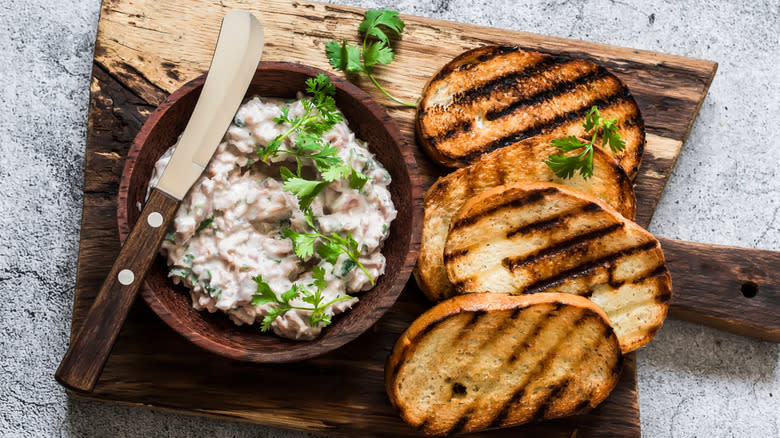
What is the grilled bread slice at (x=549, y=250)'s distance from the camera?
2.10m

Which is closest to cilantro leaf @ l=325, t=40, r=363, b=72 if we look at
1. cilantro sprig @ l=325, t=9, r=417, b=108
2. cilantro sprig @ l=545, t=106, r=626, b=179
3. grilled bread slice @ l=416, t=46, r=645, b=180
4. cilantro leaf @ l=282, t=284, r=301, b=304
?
cilantro sprig @ l=325, t=9, r=417, b=108

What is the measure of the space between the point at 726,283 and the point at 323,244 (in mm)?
1539

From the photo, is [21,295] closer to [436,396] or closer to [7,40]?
[7,40]

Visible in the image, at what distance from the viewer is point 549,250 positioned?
2.13m

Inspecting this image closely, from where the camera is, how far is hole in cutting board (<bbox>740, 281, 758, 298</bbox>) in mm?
2355

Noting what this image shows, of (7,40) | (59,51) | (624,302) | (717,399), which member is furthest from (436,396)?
(7,40)

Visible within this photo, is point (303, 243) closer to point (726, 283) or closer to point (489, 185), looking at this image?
point (489, 185)

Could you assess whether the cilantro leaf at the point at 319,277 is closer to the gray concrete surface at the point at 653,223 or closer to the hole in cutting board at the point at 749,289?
the gray concrete surface at the point at 653,223

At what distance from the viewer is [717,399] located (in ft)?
8.23

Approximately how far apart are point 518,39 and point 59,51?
1766 millimetres

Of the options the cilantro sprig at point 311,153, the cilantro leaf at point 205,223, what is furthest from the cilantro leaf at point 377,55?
the cilantro leaf at point 205,223

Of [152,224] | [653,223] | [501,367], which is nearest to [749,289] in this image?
[653,223]

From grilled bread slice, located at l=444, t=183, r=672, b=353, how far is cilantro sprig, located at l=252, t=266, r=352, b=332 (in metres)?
0.49

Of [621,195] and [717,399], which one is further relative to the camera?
[717,399]
